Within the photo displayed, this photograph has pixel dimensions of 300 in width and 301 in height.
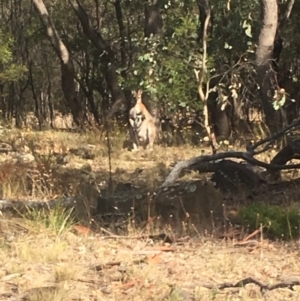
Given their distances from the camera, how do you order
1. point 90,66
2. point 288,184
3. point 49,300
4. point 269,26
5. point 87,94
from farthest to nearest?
point 90,66
point 87,94
point 269,26
point 288,184
point 49,300

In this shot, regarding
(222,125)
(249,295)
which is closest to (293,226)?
(249,295)

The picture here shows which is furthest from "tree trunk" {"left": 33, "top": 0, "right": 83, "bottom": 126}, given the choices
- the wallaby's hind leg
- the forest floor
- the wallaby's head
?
the forest floor

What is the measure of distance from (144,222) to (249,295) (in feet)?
6.72

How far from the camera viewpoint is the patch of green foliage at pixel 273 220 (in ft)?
20.3

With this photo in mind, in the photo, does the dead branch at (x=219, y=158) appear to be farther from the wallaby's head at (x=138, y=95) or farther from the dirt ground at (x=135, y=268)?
the wallaby's head at (x=138, y=95)

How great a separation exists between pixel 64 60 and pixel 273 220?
10890 millimetres

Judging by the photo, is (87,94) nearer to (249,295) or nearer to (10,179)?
(10,179)

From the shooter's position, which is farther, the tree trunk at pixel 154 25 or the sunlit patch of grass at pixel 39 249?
the tree trunk at pixel 154 25

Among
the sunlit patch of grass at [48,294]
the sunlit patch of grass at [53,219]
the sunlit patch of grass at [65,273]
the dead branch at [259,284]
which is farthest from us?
the sunlit patch of grass at [53,219]

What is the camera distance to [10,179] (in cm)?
839

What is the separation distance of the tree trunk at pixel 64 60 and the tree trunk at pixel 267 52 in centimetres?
635

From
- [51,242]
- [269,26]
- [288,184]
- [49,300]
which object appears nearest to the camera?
[49,300]

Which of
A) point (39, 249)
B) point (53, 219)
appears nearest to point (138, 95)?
point (53, 219)

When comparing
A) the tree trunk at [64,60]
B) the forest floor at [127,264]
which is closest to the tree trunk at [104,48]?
the tree trunk at [64,60]
